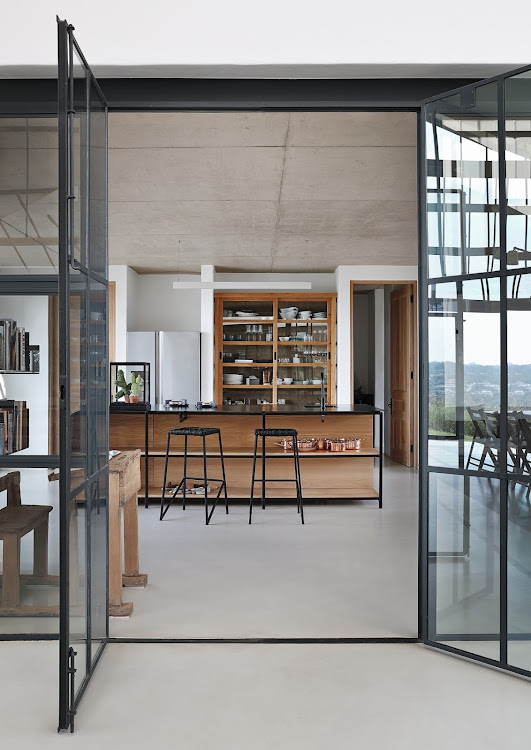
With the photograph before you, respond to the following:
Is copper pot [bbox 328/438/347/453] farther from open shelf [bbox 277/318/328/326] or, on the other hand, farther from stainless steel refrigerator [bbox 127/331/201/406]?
open shelf [bbox 277/318/328/326]

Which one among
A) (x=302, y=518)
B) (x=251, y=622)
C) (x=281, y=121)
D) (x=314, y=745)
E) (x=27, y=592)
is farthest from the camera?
(x=302, y=518)

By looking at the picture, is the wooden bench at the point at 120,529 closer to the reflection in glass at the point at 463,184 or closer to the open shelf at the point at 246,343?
the reflection in glass at the point at 463,184

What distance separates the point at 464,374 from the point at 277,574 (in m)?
2.01

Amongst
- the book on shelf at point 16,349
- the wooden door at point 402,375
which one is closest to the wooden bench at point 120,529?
the book on shelf at point 16,349

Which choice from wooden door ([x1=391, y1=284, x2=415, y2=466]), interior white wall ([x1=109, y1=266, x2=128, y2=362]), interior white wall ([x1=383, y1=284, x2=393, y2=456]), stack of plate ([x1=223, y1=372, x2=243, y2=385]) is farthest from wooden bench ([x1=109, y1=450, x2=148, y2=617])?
interior white wall ([x1=383, y1=284, x2=393, y2=456])

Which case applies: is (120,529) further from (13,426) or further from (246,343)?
(246,343)

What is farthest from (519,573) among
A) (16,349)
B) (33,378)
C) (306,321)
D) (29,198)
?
(306,321)

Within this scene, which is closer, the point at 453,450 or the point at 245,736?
the point at 245,736

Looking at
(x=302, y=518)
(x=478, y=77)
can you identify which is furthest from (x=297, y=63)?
(x=302, y=518)

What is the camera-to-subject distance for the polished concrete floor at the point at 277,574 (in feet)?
11.2

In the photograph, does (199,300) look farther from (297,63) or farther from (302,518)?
(297,63)

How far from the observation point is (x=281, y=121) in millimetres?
4176

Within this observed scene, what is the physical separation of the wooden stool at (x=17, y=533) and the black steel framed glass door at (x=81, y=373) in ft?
0.96
